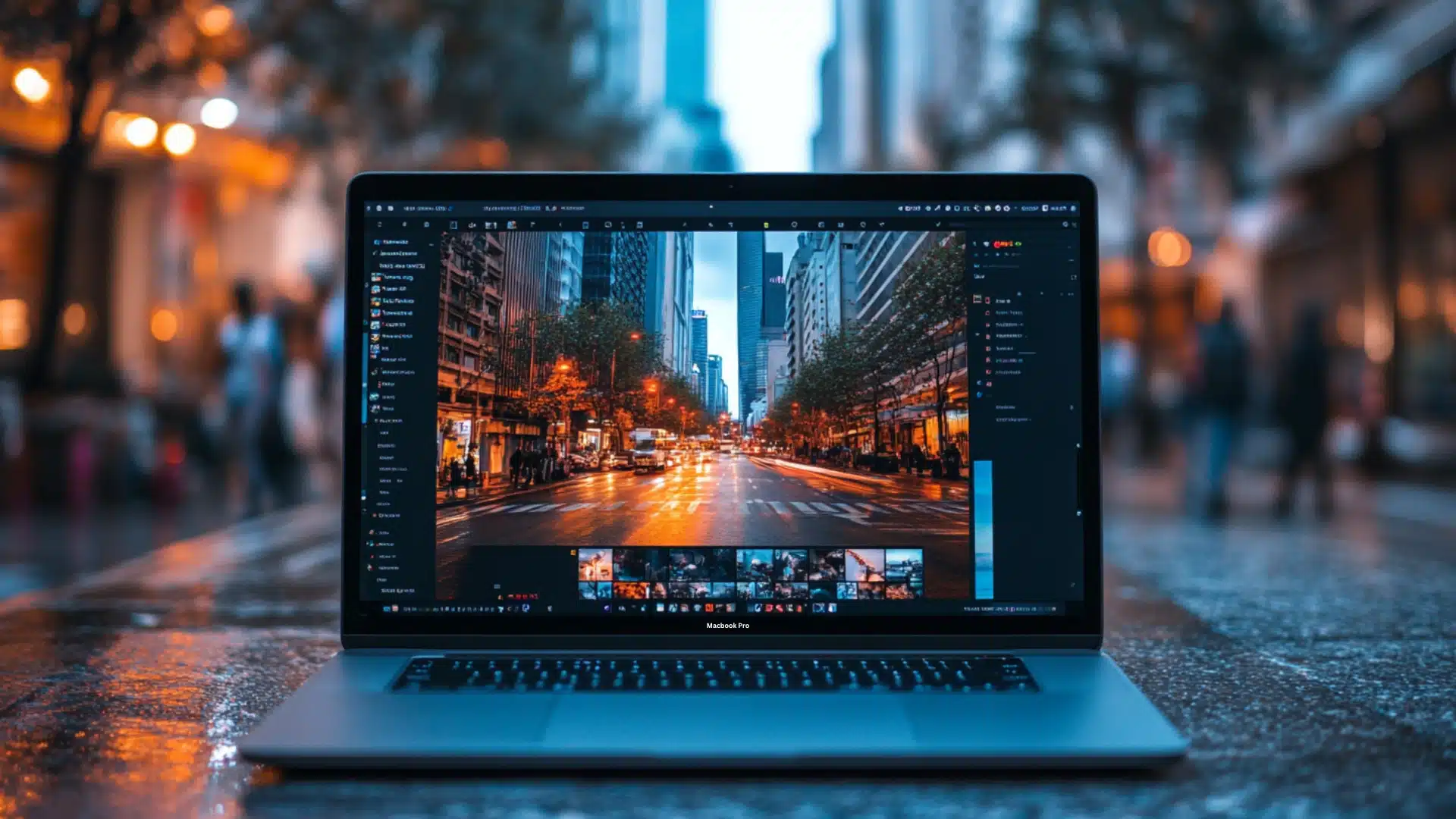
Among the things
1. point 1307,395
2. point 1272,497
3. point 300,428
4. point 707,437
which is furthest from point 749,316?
point 1272,497

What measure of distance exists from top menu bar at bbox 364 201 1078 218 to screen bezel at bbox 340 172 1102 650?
2cm

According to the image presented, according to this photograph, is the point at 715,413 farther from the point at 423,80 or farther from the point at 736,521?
the point at 423,80

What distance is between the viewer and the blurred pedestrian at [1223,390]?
30.7 ft

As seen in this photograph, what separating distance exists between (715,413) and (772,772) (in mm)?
880

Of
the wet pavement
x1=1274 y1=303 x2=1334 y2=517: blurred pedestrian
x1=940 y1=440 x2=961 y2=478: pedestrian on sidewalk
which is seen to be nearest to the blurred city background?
x1=1274 y1=303 x2=1334 y2=517: blurred pedestrian

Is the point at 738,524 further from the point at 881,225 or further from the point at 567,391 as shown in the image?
the point at 881,225

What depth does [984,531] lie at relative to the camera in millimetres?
2266

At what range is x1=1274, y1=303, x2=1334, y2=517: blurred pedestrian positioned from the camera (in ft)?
32.3

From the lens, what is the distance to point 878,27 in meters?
102

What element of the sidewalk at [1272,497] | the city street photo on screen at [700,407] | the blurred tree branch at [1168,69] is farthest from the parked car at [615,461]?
the blurred tree branch at [1168,69]

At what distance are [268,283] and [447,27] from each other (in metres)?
8.89

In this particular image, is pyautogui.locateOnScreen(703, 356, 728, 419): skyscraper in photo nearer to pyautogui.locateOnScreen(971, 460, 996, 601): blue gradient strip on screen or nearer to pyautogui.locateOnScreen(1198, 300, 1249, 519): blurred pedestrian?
pyautogui.locateOnScreen(971, 460, 996, 601): blue gradient strip on screen

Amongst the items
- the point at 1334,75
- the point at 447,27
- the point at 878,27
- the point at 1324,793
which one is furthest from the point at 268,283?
the point at 878,27

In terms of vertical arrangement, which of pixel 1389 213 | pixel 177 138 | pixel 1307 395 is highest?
pixel 1389 213
